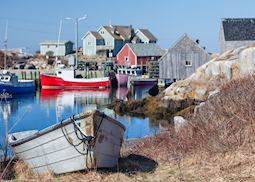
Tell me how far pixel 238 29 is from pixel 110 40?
4028 cm

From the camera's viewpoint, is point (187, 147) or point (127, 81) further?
point (127, 81)

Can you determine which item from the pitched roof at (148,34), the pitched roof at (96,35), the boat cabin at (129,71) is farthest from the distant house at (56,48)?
the boat cabin at (129,71)

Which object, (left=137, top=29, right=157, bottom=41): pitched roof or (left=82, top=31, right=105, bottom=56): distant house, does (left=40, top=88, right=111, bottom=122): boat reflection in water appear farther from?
(left=137, top=29, right=157, bottom=41): pitched roof

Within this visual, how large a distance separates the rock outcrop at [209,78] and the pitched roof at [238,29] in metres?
13.0

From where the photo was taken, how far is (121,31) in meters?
83.2

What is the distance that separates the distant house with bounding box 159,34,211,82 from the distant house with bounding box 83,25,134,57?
109 feet

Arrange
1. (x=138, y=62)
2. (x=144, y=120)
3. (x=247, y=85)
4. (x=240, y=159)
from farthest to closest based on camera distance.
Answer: (x=138, y=62)
(x=144, y=120)
(x=247, y=85)
(x=240, y=159)

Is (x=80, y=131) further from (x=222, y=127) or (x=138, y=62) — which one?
(x=138, y=62)

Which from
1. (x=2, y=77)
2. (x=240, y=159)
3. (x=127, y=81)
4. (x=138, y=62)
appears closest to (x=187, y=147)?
(x=240, y=159)

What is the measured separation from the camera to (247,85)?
8852 mm

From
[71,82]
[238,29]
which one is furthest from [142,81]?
[238,29]

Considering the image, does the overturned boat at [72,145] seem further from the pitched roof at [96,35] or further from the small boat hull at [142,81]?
the pitched roof at [96,35]

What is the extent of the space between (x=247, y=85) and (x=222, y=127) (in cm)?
142

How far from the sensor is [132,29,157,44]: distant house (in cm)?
8300
